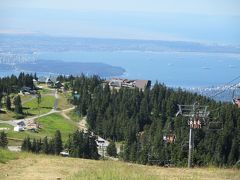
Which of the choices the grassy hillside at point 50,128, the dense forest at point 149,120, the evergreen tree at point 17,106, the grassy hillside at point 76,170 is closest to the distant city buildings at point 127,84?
the dense forest at point 149,120

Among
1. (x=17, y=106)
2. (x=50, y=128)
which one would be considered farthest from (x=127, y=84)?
(x=50, y=128)

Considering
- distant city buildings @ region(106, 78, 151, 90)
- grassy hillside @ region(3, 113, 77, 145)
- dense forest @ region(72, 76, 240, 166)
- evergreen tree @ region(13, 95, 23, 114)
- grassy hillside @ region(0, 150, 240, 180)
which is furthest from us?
distant city buildings @ region(106, 78, 151, 90)

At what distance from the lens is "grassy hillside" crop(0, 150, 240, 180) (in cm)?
1166

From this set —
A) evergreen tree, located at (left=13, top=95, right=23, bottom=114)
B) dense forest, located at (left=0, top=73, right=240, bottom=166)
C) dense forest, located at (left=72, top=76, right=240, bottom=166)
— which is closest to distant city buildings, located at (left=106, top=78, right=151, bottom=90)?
dense forest, located at (left=0, top=73, right=240, bottom=166)

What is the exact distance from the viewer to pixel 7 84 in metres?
80.1

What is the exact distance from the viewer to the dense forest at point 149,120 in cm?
5185

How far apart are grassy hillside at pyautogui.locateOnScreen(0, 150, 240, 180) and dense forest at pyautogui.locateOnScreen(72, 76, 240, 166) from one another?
3046cm

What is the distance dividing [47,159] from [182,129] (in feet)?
140

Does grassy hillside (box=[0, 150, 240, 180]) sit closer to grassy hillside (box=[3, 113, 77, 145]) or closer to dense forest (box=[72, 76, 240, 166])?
dense forest (box=[72, 76, 240, 166])

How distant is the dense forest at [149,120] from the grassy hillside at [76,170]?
3046 cm

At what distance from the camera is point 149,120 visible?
7381cm

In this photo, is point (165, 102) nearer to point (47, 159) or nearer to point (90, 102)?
point (90, 102)

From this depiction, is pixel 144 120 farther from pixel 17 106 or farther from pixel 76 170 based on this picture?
pixel 76 170

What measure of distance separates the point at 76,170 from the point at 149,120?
61431 millimetres
